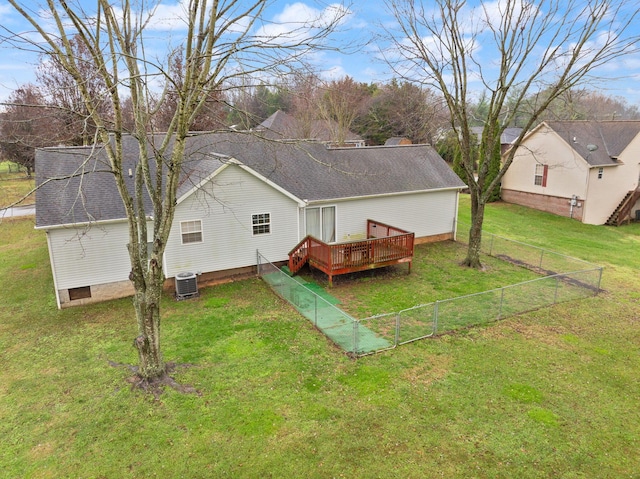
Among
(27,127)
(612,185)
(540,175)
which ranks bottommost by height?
(612,185)

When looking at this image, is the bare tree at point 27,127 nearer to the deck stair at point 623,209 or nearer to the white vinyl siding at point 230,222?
the white vinyl siding at point 230,222

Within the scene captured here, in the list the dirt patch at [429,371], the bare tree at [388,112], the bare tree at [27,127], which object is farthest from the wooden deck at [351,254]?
the bare tree at [388,112]

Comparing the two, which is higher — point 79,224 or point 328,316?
point 79,224

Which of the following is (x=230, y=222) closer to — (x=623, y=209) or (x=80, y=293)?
(x=80, y=293)

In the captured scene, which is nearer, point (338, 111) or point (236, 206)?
point (236, 206)

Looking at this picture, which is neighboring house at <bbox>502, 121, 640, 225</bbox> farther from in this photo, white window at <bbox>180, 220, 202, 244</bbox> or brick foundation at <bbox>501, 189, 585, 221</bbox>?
white window at <bbox>180, 220, 202, 244</bbox>

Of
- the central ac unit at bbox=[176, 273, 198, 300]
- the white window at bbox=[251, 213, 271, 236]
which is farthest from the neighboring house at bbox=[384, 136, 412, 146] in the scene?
the central ac unit at bbox=[176, 273, 198, 300]

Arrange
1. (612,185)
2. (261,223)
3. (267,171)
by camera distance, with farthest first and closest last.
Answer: (612,185), (267,171), (261,223)

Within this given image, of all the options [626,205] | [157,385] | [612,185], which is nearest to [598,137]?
[612,185]
